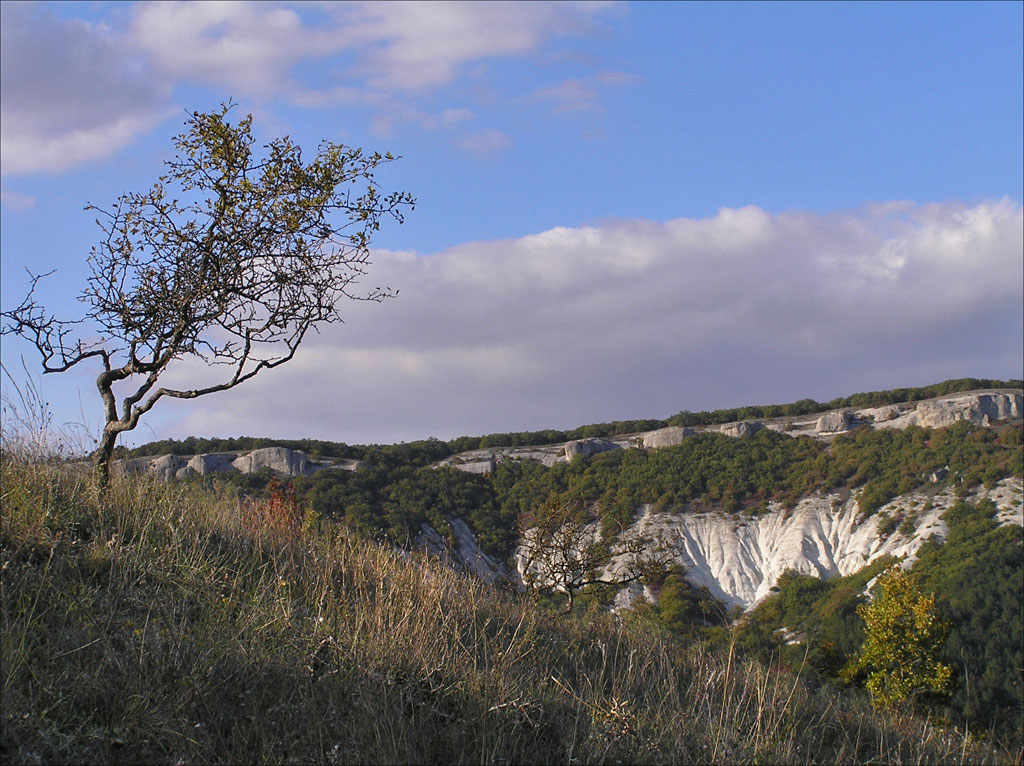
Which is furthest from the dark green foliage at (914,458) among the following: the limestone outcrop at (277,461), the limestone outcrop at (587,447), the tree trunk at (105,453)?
the tree trunk at (105,453)

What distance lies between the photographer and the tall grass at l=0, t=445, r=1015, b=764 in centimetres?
424

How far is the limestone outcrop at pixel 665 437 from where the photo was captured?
2157 inches

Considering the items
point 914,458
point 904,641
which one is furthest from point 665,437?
point 904,641

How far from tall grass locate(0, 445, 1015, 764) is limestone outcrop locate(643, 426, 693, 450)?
155 ft

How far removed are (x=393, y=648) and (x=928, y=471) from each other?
5253 centimetres

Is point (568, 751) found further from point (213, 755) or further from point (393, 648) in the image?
point (213, 755)

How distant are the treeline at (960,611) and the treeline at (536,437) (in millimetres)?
16419

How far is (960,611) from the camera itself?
3562cm

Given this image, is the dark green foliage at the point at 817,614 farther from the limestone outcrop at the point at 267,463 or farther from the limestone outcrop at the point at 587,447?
the limestone outcrop at the point at 267,463

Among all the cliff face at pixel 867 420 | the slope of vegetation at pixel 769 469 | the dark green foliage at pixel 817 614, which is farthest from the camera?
the cliff face at pixel 867 420

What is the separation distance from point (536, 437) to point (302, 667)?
4981 cm

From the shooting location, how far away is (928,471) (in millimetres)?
51219

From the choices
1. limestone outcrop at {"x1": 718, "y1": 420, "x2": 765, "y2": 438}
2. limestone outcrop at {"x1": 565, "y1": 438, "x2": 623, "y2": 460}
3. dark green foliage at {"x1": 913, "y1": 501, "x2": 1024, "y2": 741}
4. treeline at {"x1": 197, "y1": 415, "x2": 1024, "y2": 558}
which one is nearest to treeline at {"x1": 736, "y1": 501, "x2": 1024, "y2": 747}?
dark green foliage at {"x1": 913, "y1": 501, "x2": 1024, "y2": 741}

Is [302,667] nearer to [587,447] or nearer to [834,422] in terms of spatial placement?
[587,447]
